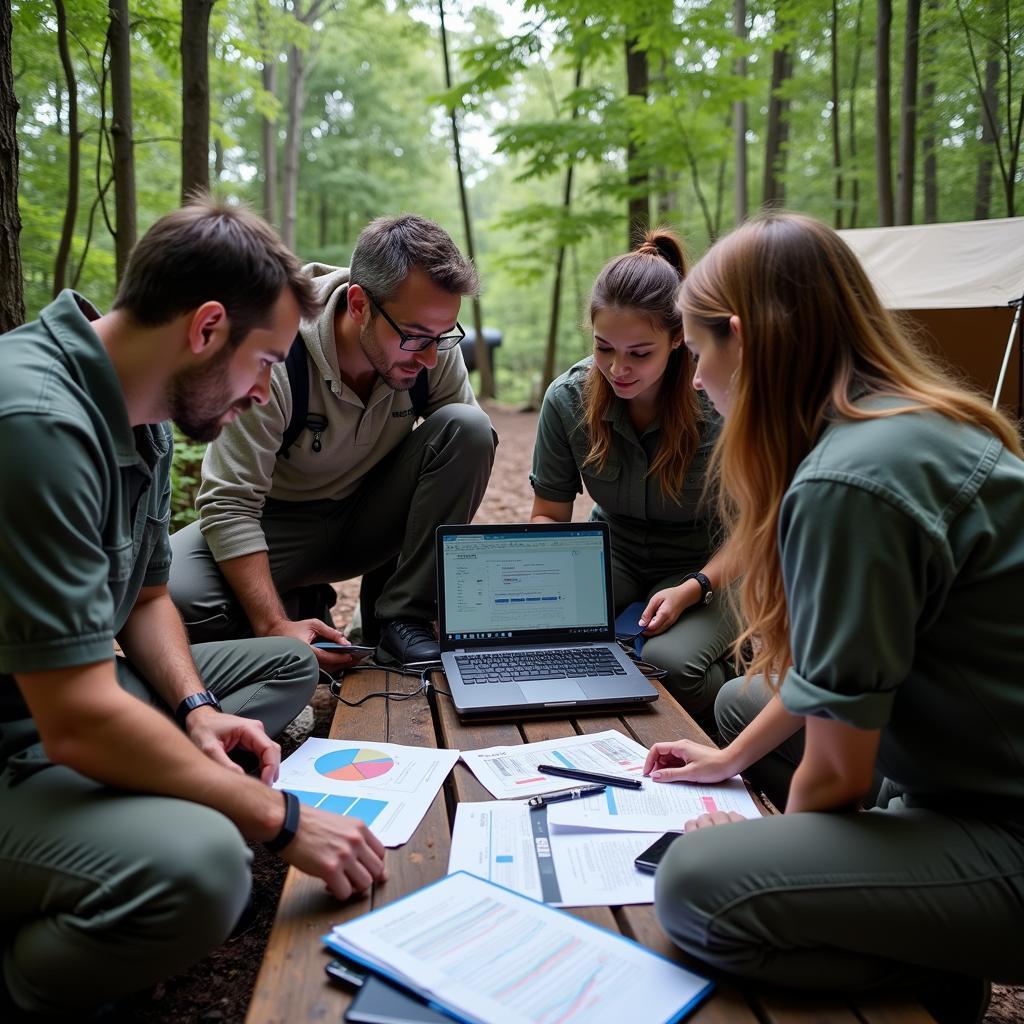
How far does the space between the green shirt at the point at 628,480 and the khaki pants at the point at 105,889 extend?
186 centimetres

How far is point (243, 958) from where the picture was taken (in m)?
1.73

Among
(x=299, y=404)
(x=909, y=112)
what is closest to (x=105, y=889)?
(x=299, y=404)

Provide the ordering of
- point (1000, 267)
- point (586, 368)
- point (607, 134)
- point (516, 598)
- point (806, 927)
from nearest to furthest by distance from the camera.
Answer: point (806, 927), point (516, 598), point (586, 368), point (1000, 267), point (607, 134)

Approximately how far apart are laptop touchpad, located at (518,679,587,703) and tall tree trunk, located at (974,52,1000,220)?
7.66 metres

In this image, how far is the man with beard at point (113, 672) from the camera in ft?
4.08

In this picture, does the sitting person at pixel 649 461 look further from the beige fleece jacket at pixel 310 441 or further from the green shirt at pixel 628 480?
the beige fleece jacket at pixel 310 441

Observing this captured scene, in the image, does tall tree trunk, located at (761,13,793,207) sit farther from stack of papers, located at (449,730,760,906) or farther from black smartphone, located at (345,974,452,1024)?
black smartphone, located at (345,974,452,1024)

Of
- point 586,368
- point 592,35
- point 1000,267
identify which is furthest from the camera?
point 592,35

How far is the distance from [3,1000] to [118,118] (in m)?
3.97

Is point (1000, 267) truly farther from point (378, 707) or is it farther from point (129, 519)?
point (129, 519)

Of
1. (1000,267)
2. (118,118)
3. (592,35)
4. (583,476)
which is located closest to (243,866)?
(583,476)

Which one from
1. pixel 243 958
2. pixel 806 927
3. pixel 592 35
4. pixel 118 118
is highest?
pixel 592 35

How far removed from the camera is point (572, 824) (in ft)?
5.07

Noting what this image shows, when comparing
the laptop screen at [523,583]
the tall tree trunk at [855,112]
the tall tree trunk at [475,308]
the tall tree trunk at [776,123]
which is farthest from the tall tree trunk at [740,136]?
the laptop screen at [523,583]
